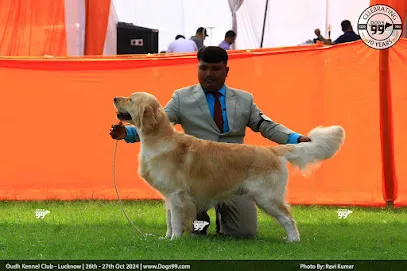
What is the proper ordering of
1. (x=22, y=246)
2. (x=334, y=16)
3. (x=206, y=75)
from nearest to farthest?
(x=22, y=246) < (x=206, y=75) < (x=334, y=16)

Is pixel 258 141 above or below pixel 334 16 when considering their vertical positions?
below

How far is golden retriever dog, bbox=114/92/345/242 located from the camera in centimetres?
628

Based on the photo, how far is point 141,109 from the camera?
617 cm

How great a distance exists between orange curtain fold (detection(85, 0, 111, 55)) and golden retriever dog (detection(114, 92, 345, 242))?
21.6 feet

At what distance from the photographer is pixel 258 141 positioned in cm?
903

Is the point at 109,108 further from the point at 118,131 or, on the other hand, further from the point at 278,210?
the point at 278,210

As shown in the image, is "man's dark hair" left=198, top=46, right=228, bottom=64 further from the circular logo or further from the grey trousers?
the circular logo

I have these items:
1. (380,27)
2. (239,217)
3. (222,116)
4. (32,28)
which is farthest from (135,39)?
(239,217)

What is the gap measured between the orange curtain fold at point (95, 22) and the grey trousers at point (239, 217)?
6158 mm

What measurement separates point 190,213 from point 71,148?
3106mm

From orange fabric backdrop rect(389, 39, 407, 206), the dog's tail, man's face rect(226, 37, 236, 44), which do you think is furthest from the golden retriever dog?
man's face rect(226, 37, 236, 44)

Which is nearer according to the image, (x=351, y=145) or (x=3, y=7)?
(x=351, y=145)
